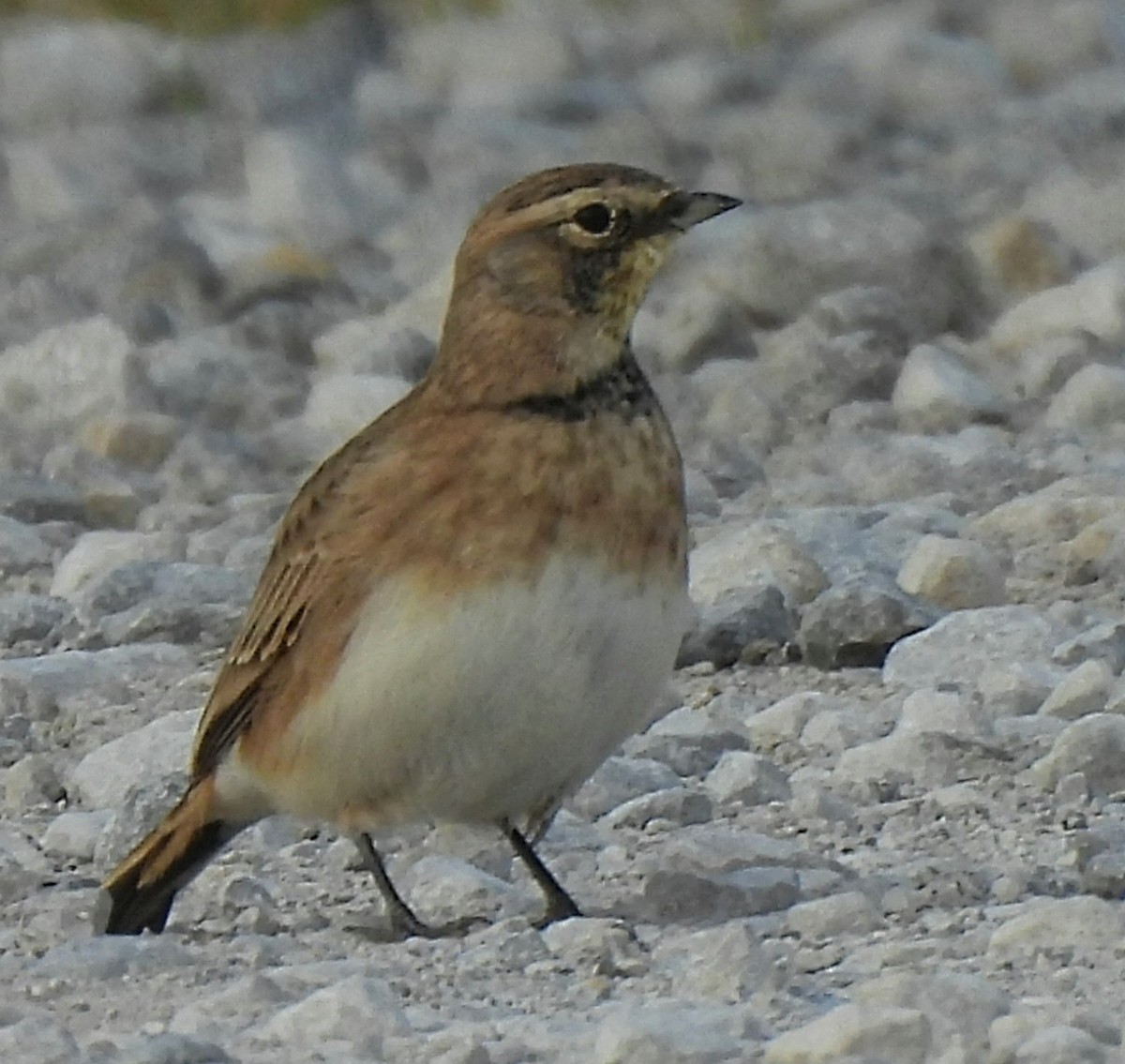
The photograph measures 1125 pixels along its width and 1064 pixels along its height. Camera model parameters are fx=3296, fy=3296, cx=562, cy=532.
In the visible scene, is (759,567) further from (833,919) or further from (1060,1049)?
(1060,1049)

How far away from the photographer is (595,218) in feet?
17.7

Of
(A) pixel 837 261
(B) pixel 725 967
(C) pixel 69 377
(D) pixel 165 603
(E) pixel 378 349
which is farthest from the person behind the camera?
(A) pixel 837 261

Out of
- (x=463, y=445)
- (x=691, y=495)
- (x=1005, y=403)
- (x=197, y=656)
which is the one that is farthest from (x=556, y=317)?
(x=1005, y=403)

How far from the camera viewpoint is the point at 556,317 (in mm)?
5359

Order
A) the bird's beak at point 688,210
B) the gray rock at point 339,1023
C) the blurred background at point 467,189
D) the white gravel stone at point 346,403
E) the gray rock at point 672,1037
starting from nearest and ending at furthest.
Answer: the gray rock at point 672,1037 < the gray rock at point 339,1023 < the bird's beak at point 688,210 < the white gravel stone at point 346,403 < the blurred background at point 467,189

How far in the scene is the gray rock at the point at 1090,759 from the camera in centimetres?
537

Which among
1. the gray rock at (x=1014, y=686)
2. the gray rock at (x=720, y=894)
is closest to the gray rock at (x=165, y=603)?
the gray rock at (x=1014, y=686)

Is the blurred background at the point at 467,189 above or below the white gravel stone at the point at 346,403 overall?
above

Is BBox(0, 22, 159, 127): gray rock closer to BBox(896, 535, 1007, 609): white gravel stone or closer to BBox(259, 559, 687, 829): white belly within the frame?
BBox(896, 535, 1007, 609): white gravel stone

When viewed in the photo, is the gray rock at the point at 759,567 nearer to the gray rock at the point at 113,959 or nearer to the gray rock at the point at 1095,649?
the gray rock at the point at 1095,649

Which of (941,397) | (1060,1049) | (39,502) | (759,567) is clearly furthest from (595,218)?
(941,397)

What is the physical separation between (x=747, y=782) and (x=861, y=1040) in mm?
1567

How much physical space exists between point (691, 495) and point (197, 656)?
1499 millimetres

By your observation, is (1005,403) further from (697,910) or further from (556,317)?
(697,910)
